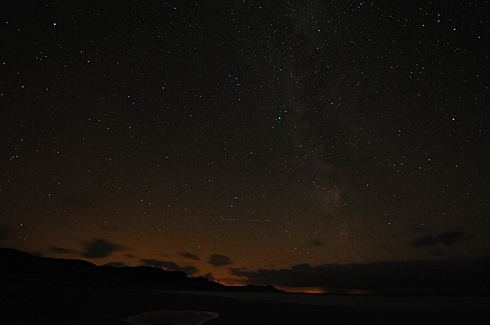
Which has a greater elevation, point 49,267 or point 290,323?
point 49,267

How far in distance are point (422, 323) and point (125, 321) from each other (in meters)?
12.4

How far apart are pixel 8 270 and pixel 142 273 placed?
236 ft

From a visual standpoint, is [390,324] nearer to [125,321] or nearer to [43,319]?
[125,321]

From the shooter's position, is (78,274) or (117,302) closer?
(117,302)

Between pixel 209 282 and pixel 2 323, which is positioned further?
pixel 209 282

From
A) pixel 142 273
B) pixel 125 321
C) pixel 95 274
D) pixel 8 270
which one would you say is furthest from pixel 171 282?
pixel 125 321

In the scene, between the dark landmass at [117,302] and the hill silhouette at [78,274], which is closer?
the dark landmass at [117,302]

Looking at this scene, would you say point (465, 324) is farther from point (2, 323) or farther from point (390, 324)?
point (2, 323)

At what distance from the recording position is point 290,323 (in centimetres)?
1262

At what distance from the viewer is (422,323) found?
14.4m

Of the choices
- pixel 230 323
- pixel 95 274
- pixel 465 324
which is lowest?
pixel 465 324

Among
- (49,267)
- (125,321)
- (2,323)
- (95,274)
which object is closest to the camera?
(2,323)

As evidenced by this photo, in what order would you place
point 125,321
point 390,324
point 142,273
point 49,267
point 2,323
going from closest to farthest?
point 2,323 → point 125,321 → point 390,324 → point 49,267 → point 142,273

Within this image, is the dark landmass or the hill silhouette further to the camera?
the hill silhouette
